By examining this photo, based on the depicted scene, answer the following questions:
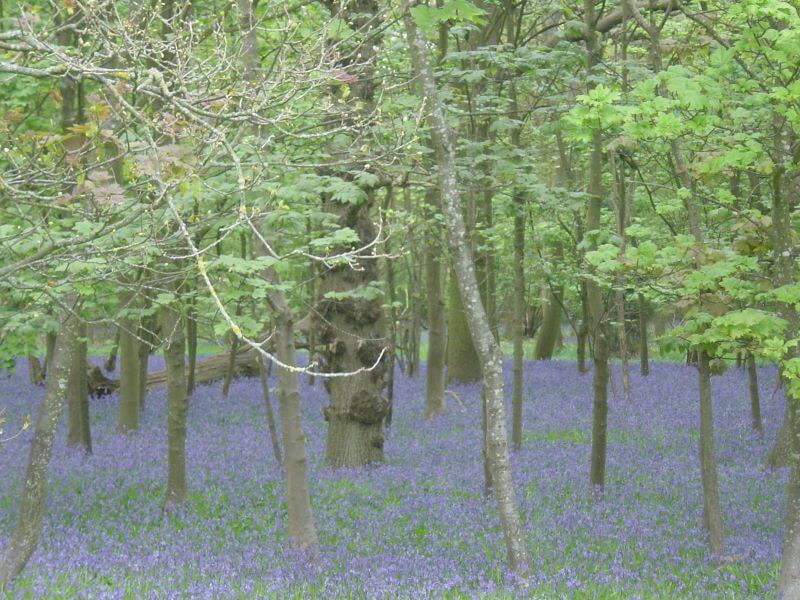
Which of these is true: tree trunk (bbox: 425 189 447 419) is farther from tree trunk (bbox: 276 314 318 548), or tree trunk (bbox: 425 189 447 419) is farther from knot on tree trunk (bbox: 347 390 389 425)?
tree trunk (bbox: 276 314 318 548)

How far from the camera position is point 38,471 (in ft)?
24.4

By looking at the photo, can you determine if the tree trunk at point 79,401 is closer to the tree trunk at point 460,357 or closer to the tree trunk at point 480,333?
the tree trunk at point 480,333

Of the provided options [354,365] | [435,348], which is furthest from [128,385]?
[435,348]

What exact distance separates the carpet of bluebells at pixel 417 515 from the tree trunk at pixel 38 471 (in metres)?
0.23

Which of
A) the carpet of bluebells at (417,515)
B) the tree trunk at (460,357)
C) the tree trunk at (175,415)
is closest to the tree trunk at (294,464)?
the carpet of bluebells at (417,515)

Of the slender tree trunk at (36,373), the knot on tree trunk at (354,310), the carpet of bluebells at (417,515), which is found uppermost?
the knot on tree trunk at (354,310)

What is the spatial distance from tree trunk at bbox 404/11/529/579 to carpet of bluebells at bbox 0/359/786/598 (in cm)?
44

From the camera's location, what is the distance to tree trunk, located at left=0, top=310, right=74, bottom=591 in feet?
24.0

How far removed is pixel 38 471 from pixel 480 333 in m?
4.05

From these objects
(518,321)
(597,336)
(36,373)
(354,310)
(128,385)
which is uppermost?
(354,310)

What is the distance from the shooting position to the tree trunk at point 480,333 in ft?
22.6

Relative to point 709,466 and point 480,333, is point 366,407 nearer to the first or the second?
point 709,466

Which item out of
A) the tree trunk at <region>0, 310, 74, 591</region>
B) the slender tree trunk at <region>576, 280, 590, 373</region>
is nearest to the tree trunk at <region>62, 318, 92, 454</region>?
the tree trunk at <region>0, 310, 74, 591</region>

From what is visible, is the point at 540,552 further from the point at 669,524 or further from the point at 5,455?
the point at 5,455
